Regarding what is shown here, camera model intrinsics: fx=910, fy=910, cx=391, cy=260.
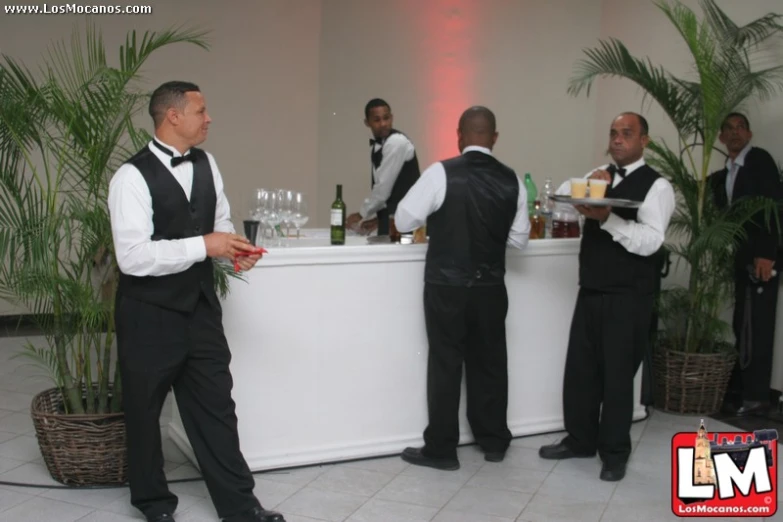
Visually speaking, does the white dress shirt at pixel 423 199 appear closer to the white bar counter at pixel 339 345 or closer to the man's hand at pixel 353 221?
the white bar counter at pixel 339 345

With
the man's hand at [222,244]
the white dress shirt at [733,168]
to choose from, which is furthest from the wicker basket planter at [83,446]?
the white dress shirt at [733,168]

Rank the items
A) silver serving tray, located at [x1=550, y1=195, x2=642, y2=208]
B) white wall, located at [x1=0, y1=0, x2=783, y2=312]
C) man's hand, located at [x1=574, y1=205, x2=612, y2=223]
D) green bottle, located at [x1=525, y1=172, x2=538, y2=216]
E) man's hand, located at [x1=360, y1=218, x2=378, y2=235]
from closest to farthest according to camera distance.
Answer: silver serving tray, located at [x1=550, y1=195, x2=642, y2=208] < man's hand, located at [x1=574, y1=205, x2=612, y2=223] < green bottle, located at [x1=525, y1=172, x2=538, y2=216] < man's hand, located at [x1=360, y1=218, x2=378, y2=235] < white wall, located at [x1=0, y1=0, x2=783, y2=312]

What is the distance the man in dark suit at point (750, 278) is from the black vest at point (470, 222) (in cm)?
178

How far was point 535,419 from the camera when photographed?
4828 millimetres

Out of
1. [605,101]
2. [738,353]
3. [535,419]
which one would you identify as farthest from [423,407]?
[605,101]

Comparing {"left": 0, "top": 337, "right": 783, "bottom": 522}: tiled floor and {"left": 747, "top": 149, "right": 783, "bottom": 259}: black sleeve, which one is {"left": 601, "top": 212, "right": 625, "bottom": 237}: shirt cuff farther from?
{"left": 747, "top": 149, "right": 783, "bottom": 259}: black sleeve

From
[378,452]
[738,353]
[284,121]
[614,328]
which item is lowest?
[378,452]

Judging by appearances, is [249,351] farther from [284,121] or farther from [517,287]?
[284,121]

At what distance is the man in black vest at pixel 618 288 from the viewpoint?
13.3 feet

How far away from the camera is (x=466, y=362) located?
14.5 feet

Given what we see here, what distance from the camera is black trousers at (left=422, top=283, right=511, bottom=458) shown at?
166 inches

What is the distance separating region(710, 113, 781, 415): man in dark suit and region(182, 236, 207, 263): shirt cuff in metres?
3.28

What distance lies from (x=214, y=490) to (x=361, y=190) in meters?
5.00
